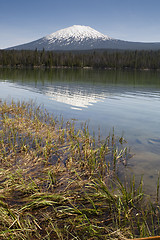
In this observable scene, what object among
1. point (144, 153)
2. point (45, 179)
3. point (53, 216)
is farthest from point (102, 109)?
point (53, 216)

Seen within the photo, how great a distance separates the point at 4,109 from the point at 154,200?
1172 centimetres

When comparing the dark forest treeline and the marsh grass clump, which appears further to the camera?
the dark forest treeline

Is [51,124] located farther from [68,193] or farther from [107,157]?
[68,193]

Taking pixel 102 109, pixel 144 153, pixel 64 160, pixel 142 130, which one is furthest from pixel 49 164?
pixel 102 109

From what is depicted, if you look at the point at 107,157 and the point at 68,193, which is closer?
the point at 68,193

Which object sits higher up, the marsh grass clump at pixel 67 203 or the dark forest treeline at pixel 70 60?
the dark forest treeline at pixel 70 60

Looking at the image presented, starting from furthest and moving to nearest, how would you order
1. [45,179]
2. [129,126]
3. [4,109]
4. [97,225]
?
[4,109], [129,126], [45,179], [97,225]

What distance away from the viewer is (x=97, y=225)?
4352 millimetres

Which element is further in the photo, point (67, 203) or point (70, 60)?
point (70, 60)

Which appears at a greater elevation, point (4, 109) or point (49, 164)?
point (4, 109)

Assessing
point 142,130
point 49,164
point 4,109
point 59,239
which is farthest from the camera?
point 4,109

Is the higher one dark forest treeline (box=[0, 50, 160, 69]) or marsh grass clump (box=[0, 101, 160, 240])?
dark forest treeline (box=[0, 50, 160, 69])

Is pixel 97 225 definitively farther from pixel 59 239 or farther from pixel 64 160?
pixel 64 160

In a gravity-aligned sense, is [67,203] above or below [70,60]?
below
